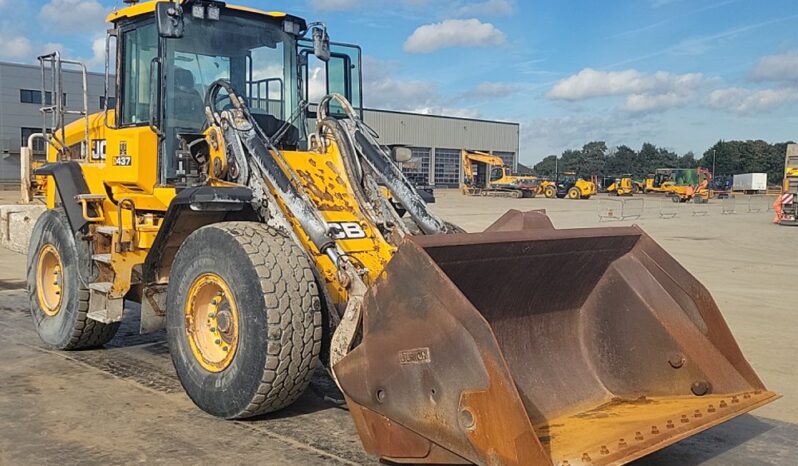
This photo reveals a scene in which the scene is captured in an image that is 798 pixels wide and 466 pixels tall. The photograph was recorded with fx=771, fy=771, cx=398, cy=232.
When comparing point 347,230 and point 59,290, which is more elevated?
point 347,230

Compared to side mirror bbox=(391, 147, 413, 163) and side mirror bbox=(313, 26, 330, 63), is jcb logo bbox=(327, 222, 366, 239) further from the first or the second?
side mirror bbox=(313, 26, 330, 63)

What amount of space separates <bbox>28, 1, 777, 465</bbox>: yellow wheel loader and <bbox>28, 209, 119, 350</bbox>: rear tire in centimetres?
2

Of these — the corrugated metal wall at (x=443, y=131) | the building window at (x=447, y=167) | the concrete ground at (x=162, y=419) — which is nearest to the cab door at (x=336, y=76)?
the concrete ground at (x=162, y=419)

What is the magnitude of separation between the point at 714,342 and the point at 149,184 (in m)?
4.20

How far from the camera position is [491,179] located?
51.2 metres

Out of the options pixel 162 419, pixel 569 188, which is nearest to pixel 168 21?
pixel 162 419

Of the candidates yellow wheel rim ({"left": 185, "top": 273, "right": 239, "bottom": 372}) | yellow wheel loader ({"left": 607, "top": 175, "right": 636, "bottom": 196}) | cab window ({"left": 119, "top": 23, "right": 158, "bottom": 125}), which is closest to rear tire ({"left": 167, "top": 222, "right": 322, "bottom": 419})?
yellow wheel rim ({"left": 185, "top": 273, "right": 239, "bottom": 372})

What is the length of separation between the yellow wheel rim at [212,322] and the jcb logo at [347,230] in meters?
0.84

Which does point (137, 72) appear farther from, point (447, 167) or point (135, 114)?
point (447, 167)

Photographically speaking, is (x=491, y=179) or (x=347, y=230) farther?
(x=491, y=179)

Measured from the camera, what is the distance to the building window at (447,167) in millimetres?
69625

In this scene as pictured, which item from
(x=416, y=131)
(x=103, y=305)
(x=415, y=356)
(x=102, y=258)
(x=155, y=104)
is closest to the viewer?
(x=415, y=356)

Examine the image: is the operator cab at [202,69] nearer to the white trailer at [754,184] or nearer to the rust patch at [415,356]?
the rust patch at [415,356]

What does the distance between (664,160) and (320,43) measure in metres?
99.6
